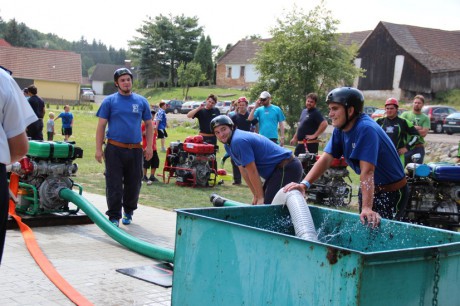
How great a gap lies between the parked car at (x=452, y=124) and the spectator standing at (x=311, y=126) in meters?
24.7

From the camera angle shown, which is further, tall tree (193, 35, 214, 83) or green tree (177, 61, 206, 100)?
tall tree (193, 35, 214, 83)

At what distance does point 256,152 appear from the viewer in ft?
22.2

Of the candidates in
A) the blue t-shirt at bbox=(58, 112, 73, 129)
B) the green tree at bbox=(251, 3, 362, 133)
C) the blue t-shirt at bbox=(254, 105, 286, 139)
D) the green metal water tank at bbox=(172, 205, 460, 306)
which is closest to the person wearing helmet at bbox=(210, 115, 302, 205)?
the green metal water tank at bbox=(172, 205, 460, 306)

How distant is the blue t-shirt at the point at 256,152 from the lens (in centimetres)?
659

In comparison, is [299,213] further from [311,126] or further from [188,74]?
[188,74]

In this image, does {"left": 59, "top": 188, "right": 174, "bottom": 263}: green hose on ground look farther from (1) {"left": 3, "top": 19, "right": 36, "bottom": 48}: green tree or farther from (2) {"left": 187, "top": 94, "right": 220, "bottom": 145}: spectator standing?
(1) {"left": 3, "top": 19, "right": 36, "bottom": 48}: green tree

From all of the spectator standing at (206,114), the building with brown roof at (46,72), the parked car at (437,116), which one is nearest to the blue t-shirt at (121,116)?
the spectator standing at (206,114)

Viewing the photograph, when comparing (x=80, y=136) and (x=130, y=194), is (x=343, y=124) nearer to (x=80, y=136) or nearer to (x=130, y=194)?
(x=130, y=194)

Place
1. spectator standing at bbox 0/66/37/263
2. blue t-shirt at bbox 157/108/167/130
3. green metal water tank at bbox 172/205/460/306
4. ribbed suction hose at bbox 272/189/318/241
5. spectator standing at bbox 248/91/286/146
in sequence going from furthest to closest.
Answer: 1. blue t-shirt at bbox 157/108/167/130
2. spectator standing at bbox 248/91/286/146
3. ribbed suction hose at bbox 272/189/318/241
4. spectator standing at bbox 0/66/37/263
5. green metal water tank at bbox 172/205/460/306

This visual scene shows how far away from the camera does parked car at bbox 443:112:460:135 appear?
3491 centimetres

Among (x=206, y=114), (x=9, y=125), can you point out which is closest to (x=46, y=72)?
(x=206, y=114)

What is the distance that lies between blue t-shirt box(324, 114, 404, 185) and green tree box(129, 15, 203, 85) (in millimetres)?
75252

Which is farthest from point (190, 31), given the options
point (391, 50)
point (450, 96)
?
point (450, 96)

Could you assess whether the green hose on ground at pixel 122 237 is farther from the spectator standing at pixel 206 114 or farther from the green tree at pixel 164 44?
the green tree at pixel 164 44
